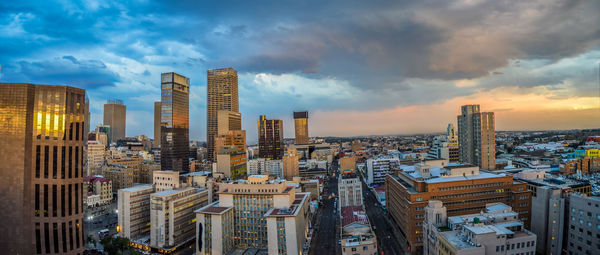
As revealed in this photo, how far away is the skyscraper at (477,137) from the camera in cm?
11762

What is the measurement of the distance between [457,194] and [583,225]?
Answer: 21.1m

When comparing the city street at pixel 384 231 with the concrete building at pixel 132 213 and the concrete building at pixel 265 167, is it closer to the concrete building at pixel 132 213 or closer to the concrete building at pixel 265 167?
the concrete building at pixel 132 213

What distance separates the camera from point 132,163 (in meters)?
170

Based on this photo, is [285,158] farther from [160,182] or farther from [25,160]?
[25,160]

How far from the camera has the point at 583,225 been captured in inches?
2004

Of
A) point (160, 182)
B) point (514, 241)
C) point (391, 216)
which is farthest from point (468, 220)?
point (160, 182)

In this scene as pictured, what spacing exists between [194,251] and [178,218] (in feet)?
30.7

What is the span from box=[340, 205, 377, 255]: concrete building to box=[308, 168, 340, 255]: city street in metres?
12.3

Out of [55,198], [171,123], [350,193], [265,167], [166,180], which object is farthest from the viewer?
[171,123]

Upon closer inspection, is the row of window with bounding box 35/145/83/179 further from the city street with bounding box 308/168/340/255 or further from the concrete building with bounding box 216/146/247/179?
the concrete building with bounding box 216/146/247/179

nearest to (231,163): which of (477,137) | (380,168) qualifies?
(380,168)

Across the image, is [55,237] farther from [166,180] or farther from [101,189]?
[101,189]

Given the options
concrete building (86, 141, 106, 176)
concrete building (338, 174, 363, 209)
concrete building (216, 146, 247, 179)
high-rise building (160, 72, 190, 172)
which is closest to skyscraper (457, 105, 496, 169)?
concrete building (338, 174, 363, 209)

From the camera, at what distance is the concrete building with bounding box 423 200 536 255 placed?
42.2 metres
